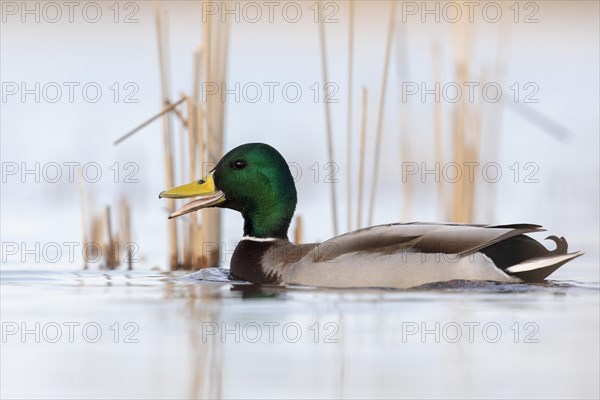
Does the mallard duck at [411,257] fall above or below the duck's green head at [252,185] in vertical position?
below

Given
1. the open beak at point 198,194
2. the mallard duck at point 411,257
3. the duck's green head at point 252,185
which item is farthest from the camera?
the duck's green head at point 252,185

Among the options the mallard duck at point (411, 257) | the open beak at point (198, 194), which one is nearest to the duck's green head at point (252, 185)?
the open beak at point (198, 194)

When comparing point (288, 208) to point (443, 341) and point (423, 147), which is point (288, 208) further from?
point (443, 341)

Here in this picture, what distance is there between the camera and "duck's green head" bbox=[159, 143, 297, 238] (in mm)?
8602

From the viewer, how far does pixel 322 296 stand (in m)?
7.82

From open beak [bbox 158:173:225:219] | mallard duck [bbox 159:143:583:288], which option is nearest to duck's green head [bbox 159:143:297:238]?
open beak [bbox 158:173:225:219]

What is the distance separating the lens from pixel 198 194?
27.9ft

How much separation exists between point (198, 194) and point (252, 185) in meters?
0.36

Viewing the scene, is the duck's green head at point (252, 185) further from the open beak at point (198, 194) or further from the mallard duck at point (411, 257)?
the mallard duck at point (411, 257)

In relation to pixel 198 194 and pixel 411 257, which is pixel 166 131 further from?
pixel 411 257

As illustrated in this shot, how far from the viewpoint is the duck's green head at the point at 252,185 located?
860 centimetres

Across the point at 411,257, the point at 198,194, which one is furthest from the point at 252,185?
the point at 411,257

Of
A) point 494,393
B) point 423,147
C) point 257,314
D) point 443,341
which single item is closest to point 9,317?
point 257,314

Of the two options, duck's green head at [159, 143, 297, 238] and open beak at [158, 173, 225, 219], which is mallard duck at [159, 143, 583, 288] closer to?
open beak at [158, 173, 225, 219]
